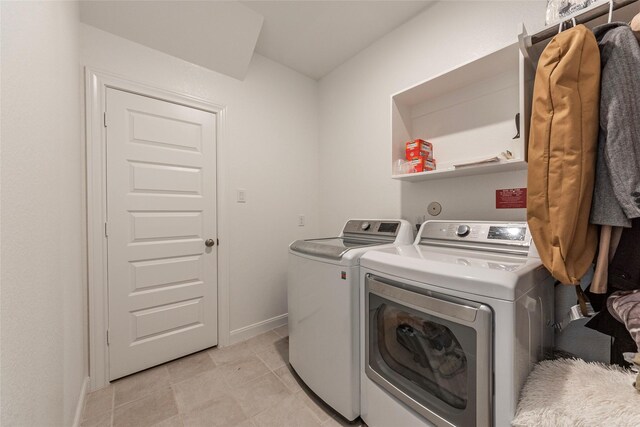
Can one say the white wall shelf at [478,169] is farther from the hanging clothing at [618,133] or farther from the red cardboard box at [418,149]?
the hanging clothing at [618,133]

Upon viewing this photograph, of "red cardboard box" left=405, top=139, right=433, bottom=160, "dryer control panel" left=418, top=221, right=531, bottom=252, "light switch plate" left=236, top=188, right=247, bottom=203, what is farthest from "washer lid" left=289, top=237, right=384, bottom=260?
"light switch plate" left=236, top=188, right=247, bottom=203

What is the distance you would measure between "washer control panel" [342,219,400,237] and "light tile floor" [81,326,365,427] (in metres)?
1.11

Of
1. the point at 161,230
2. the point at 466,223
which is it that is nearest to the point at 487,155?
the point at 466,223

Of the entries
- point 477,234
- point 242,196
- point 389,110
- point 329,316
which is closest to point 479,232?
point 477,234

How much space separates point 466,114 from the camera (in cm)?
166

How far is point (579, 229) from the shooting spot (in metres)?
0.81

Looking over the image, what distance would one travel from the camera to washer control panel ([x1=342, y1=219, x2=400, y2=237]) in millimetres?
1761

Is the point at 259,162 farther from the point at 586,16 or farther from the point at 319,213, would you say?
the point at 586,16

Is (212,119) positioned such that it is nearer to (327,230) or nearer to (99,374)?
(327,230)

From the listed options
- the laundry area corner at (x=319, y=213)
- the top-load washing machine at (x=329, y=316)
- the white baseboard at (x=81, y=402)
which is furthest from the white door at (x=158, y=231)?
the top-load washing machine at (x=329, y=316)

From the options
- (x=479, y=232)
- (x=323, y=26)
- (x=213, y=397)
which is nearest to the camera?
(x=479, y=232)

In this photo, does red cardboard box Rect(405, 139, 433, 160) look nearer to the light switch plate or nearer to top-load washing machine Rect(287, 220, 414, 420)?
top-load washing machine Rect(287, 220, 414, 420)

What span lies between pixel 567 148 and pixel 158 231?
7.39ft

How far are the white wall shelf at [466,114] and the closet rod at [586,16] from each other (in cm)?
14
